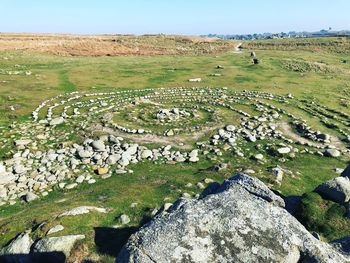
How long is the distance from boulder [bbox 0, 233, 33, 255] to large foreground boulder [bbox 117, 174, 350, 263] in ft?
25.4

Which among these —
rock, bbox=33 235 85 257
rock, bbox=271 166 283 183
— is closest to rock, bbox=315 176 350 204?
rock, bbox=271 166 283 183

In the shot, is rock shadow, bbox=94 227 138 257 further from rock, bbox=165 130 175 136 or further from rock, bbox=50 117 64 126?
rock, bbox=50 117 64 126

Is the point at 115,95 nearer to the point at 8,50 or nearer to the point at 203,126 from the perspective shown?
the point at 203,126

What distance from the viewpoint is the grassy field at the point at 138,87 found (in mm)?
17969

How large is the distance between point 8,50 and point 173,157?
67644 mm

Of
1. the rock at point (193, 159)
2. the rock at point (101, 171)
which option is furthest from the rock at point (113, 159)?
the rock at point (193, 159)

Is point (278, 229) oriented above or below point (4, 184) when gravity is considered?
above

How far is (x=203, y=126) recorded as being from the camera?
118 feet

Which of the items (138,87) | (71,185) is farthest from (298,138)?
(138,87)

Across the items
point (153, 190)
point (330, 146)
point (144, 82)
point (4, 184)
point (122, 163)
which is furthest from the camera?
point (144, 82)

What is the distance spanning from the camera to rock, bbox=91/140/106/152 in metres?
30.0

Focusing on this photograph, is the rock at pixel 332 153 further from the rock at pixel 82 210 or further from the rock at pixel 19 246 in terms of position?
the rock at pixel 19 246

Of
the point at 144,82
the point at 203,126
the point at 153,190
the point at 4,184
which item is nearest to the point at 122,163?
the point at 153,190

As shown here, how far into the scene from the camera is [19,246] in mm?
16141
